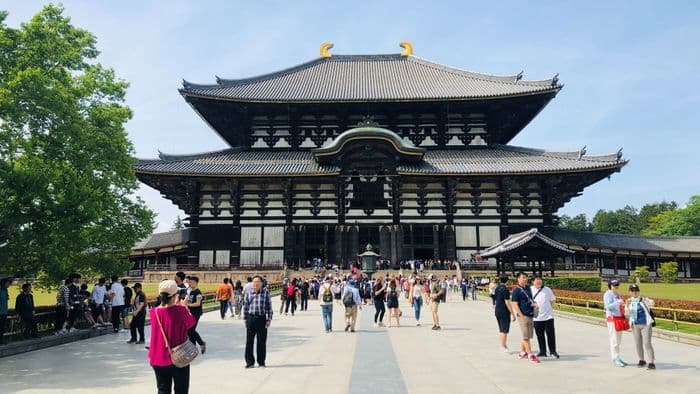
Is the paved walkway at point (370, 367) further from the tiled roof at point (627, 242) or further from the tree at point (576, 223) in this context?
the tree at point (576, 223)

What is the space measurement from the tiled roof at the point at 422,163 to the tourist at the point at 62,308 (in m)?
22.7

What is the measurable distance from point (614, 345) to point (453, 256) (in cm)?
2856

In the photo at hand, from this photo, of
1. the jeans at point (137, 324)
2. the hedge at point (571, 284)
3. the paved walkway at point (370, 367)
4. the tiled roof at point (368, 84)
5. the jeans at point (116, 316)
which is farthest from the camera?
the tiled roof at point (368, 84)

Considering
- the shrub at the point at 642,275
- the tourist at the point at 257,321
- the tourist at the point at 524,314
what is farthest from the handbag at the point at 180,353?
the shrub at the point at 642,275

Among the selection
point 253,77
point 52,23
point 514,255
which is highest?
point 253,77

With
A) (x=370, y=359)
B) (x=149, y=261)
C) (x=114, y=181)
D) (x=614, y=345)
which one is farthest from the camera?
(x=149, y=261)

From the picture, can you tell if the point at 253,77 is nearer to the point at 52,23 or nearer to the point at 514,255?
the point at 514,255

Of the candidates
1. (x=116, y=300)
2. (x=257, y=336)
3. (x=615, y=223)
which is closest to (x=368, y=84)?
(x=116, y=300)

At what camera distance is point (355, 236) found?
38.7 metres

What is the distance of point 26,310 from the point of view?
12922 mm

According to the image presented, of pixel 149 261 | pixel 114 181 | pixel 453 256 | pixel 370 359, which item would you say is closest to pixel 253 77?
pixel 149 261

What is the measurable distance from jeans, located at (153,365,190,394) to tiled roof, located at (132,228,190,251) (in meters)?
37.1

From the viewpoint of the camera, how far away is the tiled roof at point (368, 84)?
41.3 m

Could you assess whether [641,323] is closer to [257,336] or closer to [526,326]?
[526,326]
